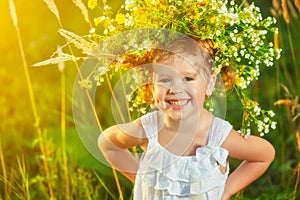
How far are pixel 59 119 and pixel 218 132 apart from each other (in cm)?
183

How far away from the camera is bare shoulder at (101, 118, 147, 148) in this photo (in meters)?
2.87

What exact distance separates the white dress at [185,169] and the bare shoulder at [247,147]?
4 centimetres

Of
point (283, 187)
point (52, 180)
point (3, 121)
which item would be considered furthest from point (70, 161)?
point (283, 187)

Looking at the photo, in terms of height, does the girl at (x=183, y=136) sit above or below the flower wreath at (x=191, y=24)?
below

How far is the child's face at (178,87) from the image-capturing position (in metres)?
2.69

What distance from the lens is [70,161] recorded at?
399 centimetres

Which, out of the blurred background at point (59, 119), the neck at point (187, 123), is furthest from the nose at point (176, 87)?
the blurred background at point (59, 119)

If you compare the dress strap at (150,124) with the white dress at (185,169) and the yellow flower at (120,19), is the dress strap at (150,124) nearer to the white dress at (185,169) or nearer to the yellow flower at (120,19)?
the white dress at (185,169)

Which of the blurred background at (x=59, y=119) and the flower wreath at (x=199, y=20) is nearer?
the flower wreath at (x=199, y=20)

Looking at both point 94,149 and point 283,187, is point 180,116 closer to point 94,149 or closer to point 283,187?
point 94,149

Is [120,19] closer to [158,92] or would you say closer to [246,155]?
[158,92]

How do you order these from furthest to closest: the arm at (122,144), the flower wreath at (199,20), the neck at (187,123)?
the arm at (122,144) → the neck at (187,123) → the flower wreath at (199,20)

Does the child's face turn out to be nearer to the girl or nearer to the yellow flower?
the girl

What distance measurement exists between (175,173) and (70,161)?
130 centimetres
